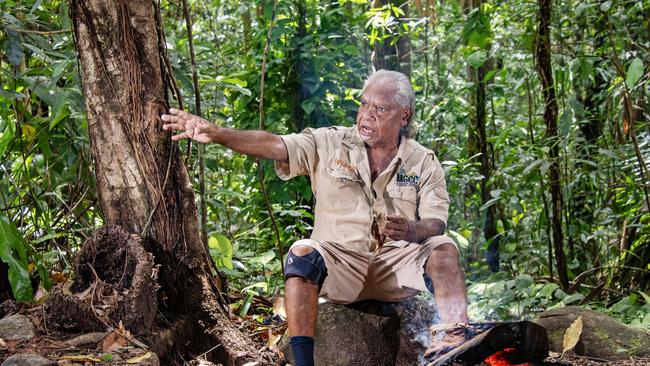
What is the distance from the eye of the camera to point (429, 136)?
Result: 769cm

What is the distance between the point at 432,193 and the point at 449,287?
528 millimetres

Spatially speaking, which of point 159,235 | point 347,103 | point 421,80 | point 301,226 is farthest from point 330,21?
point 159,235

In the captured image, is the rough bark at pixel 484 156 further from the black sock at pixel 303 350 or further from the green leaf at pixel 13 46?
the green leaf at pixel 13 46

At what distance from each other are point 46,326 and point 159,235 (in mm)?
641

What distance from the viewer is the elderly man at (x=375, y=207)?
3568 millimetres

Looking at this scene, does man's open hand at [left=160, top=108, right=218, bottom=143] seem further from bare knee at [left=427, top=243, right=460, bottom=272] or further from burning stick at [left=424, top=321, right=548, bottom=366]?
burning stick at [left=424, top=321, right=548, bottom=366]

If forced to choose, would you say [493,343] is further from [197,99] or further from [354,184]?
[197,99]

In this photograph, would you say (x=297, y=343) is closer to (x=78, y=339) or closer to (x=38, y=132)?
(x=78, y=339)

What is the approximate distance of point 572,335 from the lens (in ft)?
12.9

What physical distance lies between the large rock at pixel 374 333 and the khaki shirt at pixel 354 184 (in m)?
0.35

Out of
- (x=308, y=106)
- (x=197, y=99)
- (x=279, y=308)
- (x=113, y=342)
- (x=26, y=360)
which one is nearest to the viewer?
(x=26, y=360)

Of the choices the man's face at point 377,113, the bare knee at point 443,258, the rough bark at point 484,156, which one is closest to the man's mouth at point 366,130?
the man's face at point 377,113

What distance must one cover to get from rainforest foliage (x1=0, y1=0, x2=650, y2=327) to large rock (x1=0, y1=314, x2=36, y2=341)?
0.81 ft

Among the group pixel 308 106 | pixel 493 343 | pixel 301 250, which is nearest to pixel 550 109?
pixel 308 106
